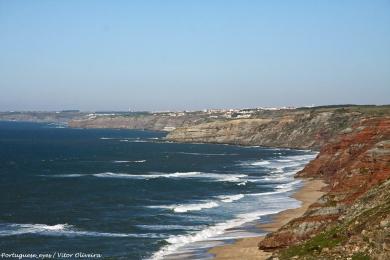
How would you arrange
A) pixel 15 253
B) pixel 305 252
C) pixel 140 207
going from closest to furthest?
pixel 305 252
pixel 15 253
pixel 140 207

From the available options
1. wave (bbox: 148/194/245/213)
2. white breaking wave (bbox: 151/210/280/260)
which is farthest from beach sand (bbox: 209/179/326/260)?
wave (bbox: 148/194/245/213)

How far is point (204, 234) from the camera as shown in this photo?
52.0 m

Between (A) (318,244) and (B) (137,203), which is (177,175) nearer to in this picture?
(B) (137,203)

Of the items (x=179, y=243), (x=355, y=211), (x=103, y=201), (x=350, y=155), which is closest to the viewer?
(x=355, y=211)

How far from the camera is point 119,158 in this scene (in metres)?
150

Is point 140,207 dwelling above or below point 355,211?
below

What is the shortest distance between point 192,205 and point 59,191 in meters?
23.5

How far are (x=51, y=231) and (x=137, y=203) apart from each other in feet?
63.3

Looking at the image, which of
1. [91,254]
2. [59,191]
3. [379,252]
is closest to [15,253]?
[91,254]

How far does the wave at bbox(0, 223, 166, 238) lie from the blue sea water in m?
0.09

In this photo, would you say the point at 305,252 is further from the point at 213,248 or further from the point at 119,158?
the point at 119,158

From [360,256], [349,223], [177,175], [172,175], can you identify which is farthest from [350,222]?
[172,175]

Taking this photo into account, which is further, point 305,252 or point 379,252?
point 305,252

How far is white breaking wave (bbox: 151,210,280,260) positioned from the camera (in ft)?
149
